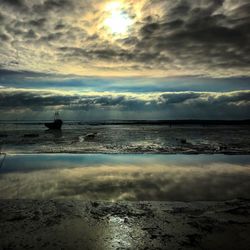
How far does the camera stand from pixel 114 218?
9.00 meters

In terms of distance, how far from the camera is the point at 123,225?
27.8ft

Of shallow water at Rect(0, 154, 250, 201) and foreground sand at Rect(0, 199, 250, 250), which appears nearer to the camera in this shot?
foreground sand at Rect(0, 199, 250, 250)

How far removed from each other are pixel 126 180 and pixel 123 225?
6.01m

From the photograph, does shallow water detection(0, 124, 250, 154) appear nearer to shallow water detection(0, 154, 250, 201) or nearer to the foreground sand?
shallow water detection(0, 154, 250, 201)

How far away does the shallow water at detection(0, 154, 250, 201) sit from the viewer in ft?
38.7

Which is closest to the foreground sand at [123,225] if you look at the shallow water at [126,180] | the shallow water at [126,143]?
the shallow water at [126,180]

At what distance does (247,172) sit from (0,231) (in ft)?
43.4

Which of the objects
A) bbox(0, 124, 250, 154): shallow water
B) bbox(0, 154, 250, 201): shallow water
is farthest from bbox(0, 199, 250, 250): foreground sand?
bbox(0, 124, 250, 154): shallow water

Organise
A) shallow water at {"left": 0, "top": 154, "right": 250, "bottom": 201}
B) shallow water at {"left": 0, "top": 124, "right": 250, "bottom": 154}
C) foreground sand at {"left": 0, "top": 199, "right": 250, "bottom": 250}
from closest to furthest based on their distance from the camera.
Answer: foreground sand at {"left": 0, "top": 199, "right": 250, "bottom": 250} < shallow water at {"left": 0, "top": 154, "right": 250, "bottom": 201} < shallow water at {"left": 0, "top": 124, "right": 250, "bottom": 154}

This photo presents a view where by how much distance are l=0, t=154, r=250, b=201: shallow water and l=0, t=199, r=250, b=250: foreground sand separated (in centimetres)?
121

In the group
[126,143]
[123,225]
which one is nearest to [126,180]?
[123,225]

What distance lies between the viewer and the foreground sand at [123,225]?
23.7 feet

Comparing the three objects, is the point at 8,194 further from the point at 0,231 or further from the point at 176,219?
the point at 176,219

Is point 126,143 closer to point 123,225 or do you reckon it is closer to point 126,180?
point 126,180
